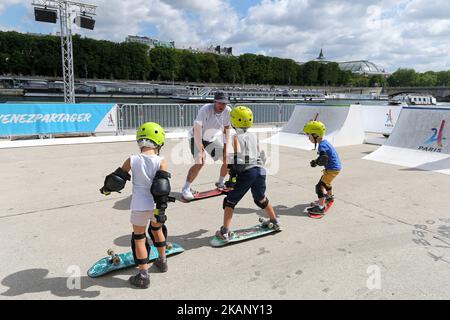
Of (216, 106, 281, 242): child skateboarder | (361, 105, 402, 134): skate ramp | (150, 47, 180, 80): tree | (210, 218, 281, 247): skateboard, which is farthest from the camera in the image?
(150, 47, 180, 80): tree

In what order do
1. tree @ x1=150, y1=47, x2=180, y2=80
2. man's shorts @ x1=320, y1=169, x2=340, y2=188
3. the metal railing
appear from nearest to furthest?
man's shorts @ x1=320, y1=169, x2=340, y2=188
the metal railing
tree @ x1=150, y1=47, x2=180, y2=80

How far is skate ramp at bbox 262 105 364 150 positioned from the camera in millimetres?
12055

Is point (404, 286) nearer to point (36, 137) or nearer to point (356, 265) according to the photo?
point (356, 265)

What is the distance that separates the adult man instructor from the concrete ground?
592 millimetres

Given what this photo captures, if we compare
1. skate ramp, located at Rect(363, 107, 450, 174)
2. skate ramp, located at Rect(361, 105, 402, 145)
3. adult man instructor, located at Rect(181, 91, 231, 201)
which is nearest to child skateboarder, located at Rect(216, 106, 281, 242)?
adult man instructor, located at Rect(181, 91, 231, 201)

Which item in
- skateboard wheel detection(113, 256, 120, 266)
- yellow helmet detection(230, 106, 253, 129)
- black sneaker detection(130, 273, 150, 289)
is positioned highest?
yellow helmet detection(230, 106, 253, 129)

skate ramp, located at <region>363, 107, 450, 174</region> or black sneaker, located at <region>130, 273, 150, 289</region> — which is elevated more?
skate ramp, located at <region>363, 107, 450, 174</region>

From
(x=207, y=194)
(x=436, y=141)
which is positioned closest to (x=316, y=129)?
(x=207, y=194)

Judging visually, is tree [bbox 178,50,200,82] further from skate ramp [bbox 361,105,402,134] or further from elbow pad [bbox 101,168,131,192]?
elbow pad [bbox 101,168,131,192]

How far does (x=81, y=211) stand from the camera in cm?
512

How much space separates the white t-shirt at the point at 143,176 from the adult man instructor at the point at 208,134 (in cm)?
263

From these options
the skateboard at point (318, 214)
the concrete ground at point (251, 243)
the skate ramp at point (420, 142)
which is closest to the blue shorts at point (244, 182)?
the concrete ground at point (251, 243)

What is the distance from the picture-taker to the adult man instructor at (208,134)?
5.70m
